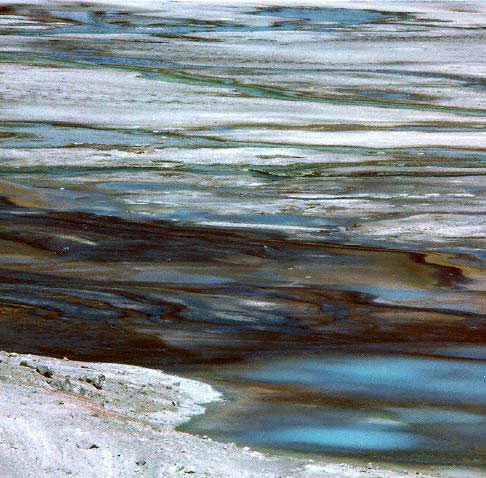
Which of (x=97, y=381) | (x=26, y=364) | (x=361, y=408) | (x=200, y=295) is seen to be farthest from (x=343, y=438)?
(x=200, y=295)

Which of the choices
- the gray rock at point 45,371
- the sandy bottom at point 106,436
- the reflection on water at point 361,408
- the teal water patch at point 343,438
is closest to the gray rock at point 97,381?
the sandy bottom at point 106,436

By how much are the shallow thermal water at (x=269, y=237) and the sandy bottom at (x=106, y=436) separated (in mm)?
226

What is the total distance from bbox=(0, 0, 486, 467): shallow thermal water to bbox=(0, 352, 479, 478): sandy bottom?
0.23m

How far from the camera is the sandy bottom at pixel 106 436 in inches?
130

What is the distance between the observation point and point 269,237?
792 cm

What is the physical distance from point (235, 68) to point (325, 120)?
4.90 meters

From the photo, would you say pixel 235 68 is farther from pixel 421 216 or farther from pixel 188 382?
pixel 188 382

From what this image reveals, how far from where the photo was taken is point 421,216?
8609 millimetres

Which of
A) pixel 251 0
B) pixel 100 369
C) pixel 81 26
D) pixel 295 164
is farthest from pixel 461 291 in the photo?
pixel 251 0

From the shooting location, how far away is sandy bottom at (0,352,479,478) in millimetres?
3295

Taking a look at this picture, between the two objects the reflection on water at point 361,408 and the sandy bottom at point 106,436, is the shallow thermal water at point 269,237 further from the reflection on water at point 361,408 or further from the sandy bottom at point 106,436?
the sandy bottom at point 106,436

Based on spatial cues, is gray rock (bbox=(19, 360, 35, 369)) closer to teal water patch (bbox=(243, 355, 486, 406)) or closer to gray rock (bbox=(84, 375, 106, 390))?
gray rock (bbox=(84, 375, 106, 390))

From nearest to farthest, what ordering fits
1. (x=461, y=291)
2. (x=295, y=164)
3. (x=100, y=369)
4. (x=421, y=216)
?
(x=100, y=369) → (x=461, y=291) → (x=421, y=216) → (x=295, y=164)

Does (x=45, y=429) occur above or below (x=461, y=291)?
above
